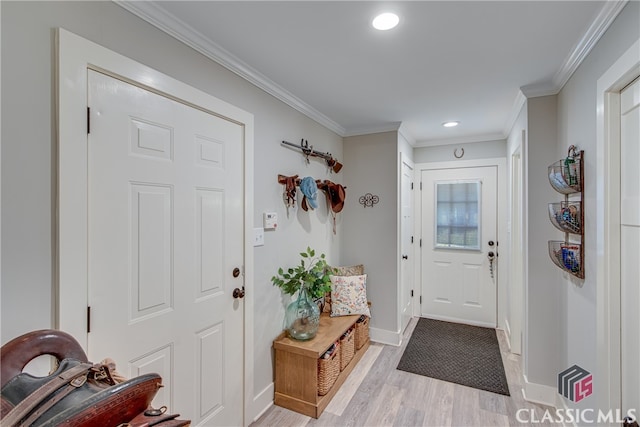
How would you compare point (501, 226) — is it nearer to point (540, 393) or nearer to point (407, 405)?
point (540, 393)

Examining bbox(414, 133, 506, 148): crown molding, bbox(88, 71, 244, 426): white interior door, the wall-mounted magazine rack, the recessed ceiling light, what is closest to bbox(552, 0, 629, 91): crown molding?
the wall-mounted magazine rack

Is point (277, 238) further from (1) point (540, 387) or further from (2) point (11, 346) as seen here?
(1) point (540, 387)

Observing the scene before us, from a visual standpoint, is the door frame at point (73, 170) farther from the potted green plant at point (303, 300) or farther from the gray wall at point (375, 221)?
the gray wall at point (375, 221)

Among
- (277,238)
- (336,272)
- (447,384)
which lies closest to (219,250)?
(277,238)

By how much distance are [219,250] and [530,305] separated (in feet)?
7.41

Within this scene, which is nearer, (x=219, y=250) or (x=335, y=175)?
(x=219, y=250)

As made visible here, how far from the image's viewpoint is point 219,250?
1.72 meters

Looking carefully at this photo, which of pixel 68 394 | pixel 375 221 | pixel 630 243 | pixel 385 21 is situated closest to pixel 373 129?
pixel 375 221

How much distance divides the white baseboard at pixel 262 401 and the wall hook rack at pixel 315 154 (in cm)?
185

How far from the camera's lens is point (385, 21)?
4.61ft

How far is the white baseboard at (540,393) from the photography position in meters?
2.12

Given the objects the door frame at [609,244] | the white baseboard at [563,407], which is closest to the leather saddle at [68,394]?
the door frame at [609,244]

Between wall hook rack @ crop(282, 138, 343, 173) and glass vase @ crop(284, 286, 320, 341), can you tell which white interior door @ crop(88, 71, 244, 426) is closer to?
glass vase @ crop(284, 286, 320, 341)

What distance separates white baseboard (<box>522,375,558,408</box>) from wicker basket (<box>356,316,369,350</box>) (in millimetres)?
1333
